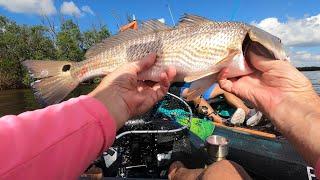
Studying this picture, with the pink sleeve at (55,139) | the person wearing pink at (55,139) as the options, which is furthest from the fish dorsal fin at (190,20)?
the pink sleeve at (55,139)

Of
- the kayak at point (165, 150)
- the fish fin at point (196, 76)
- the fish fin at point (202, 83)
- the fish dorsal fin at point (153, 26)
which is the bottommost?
the kayak at point (165, 150)

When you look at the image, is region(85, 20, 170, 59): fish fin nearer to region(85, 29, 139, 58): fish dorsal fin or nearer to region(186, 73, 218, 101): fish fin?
region(85, 29, 139, 58): fish dorsal fin

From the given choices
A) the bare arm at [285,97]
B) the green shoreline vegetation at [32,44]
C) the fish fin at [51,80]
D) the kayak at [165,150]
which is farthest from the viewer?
the green shoreline vegetation at [32,44]

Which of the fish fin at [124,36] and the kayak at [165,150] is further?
the kayak at [165,150]

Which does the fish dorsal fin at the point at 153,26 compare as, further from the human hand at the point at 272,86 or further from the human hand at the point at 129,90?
the human hand at the point at 272,86

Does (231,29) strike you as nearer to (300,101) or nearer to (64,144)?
(300,101)

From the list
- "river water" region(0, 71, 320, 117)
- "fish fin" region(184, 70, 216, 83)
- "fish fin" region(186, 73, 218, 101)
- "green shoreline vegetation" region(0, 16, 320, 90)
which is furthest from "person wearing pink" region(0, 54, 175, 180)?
"green shoreline vegetation" region(0, 16, 320, 90)

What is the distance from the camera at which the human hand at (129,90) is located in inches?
79.2

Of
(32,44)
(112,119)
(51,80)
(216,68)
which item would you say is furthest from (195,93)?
(32,44)

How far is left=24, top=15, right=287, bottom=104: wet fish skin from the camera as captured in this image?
2732 millimetres

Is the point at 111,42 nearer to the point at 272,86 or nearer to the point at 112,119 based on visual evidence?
the point at 272,86

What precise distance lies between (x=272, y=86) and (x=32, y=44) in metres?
54.1

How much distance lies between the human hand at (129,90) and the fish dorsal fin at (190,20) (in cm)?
42

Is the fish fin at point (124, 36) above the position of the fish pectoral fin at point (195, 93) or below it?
above
